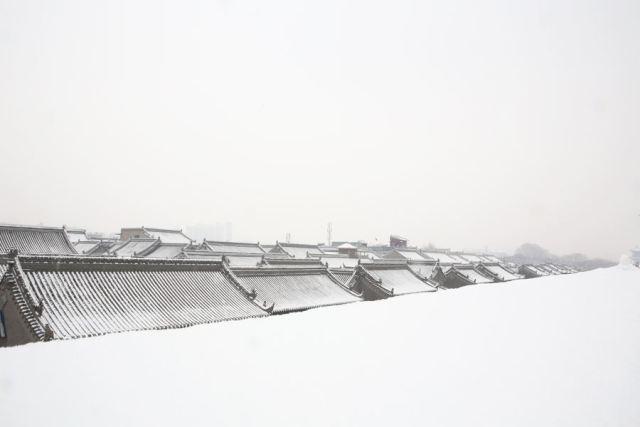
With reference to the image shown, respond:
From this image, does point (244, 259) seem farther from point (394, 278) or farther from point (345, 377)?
point (345, 377)

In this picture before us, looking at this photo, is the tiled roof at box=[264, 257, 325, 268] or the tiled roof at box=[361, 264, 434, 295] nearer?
the tiled roof at box=[264, 257, 325, 268]

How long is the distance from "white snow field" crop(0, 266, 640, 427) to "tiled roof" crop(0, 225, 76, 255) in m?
34.3

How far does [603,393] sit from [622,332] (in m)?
1.69

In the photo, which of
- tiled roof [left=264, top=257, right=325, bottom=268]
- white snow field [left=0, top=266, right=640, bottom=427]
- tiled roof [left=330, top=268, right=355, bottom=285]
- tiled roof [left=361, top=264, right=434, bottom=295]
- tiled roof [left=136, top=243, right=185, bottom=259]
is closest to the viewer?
white snow field [left=0, top=266, right=640, bottom=427]

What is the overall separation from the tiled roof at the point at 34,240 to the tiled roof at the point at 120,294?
1694 centimetres

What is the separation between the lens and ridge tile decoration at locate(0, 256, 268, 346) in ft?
46.3

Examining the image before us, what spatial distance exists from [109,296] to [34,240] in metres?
21.0

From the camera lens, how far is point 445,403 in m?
1.96

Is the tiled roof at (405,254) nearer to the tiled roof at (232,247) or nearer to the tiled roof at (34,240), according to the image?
the tiled roof at (232,247)

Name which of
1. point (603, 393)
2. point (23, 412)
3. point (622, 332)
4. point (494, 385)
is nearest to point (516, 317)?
point (622, 332)

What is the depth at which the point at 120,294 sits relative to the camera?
55.4ft

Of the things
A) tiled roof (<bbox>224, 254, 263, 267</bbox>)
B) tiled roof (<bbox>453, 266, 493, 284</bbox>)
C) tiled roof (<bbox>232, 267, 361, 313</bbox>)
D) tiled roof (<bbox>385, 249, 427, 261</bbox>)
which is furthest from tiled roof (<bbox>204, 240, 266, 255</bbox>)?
tiled roof (<bbox>385, 249, 427, 261</bbox>)

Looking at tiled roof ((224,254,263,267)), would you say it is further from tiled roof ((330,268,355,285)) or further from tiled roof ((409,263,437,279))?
tiled roof ((409,263,437,279))

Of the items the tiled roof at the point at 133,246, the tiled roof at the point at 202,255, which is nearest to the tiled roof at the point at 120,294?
the tiled roof at the point at 202,255
